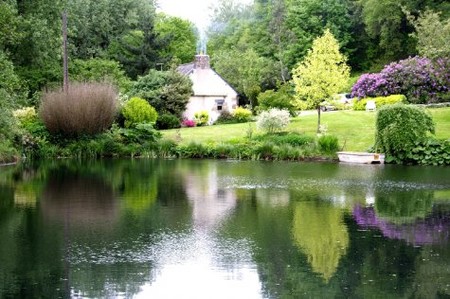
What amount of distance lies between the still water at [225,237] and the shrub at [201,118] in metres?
21.1

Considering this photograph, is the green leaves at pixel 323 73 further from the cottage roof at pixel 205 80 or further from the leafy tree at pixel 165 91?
the cottage roof at pixel 205 80

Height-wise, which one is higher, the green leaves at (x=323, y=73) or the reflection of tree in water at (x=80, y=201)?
the green leaves at (x=323, y=73)

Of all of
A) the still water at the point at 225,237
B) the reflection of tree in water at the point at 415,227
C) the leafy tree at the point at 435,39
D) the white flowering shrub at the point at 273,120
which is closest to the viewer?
the still water at the point at 225,237

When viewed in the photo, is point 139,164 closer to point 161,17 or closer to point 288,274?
point 288,274

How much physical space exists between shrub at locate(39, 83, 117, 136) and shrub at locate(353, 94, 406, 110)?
53.5 feet

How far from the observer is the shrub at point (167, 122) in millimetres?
42906

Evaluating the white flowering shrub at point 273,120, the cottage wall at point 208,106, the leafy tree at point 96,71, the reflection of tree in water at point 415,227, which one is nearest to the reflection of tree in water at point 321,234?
the reflection of tree in water at point 415,227

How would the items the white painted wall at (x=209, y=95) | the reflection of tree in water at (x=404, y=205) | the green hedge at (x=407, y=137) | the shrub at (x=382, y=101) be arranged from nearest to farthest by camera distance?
the reflection of tree in water at (x=404, y=205) < the green hedge at (x=407, y=137) < the shrub at (x=382, y=101) < the white painted wall at (x=209, y=95)

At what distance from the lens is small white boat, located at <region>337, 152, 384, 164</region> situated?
30562 millimetres

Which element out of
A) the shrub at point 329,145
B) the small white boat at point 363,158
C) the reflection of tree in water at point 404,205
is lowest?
the reflection of tree in water at point 404,205

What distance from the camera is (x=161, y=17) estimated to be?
83938 mm

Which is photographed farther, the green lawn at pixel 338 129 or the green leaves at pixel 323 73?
the green leaves at pixel 323 73

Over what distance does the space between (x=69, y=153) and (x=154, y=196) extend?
16.1 m

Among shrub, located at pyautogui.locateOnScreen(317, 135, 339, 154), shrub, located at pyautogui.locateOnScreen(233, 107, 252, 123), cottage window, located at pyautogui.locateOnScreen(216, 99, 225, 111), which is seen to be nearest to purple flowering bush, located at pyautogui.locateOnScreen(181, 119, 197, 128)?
shrub, located at pyautogui.locateOnScreen(233, 107, 252, 123)
